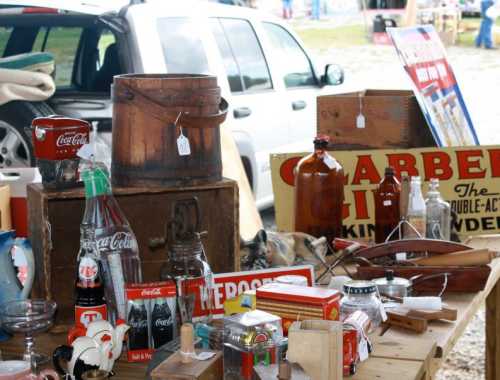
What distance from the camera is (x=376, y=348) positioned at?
201cm

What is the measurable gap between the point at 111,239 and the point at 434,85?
2046 millimetres

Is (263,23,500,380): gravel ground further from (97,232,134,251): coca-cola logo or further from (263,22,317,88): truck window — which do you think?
(97,232,134,251): coca-cola logo

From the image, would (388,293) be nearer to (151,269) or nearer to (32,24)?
(151,269)

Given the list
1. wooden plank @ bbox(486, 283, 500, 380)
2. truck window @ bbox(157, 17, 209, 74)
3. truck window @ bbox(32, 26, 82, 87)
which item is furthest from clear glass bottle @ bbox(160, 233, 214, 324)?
truck window @ bbox(32, 26, 82, 87)

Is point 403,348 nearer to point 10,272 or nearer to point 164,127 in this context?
point 164,127

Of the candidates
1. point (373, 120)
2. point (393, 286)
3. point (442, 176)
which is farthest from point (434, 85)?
point (393, 286)

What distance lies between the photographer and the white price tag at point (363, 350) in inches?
75.1

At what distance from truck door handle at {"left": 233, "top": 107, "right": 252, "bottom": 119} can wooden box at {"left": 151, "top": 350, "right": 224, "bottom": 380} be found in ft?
15.0

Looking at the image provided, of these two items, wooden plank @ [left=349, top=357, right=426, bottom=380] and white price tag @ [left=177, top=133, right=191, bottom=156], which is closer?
wooden plank @ [left=349, top=357, right=426, bottom=380]

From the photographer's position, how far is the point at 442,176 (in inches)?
126

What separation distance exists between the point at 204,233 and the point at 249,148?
13.5 feet

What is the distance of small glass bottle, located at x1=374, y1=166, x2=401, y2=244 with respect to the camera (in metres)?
2.86

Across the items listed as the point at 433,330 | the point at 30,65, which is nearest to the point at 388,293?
the point at 433,330

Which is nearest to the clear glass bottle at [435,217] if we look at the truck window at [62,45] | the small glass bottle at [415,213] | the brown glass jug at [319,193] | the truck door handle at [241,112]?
the small glass bottle at [415,213]
